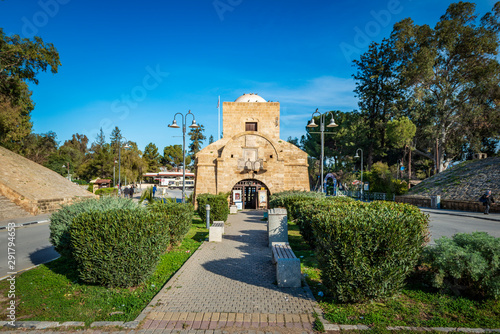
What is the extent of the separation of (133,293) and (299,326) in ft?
10.5

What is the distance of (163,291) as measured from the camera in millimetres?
A: 5207

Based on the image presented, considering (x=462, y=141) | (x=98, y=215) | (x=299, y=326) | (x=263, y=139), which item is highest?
(x=462, y=141)

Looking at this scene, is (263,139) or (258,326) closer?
(258,326)

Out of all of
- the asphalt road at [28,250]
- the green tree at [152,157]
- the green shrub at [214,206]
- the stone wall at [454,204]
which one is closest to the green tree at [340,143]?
the stone wall at [454,204]

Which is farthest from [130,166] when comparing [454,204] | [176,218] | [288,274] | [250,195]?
[288,274]

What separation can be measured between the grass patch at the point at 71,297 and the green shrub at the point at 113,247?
0.28m

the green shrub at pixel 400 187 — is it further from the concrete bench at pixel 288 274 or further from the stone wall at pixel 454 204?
the concrete bench at pixel 288 274

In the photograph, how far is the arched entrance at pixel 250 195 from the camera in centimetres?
2248

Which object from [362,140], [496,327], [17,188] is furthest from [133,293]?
[362,140]

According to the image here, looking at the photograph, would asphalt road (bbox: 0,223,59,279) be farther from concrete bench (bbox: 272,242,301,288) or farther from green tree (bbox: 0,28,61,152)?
green tree (bbox: 0,28,61,152)

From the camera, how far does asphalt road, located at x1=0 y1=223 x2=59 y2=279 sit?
754cm

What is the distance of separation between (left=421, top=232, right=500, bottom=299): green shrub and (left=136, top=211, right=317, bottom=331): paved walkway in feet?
7.69

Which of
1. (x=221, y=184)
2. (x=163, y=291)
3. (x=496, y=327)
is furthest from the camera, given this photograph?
(x=221, y=184)

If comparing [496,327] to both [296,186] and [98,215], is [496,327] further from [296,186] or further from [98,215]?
[296,186]
